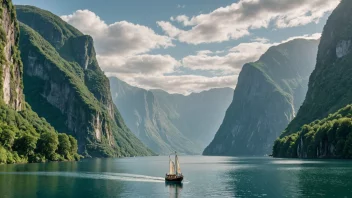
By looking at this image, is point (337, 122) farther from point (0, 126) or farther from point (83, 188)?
point (0, 126)

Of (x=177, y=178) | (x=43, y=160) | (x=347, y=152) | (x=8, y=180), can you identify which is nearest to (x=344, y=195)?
(x=177, y=178)

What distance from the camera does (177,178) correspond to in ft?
338

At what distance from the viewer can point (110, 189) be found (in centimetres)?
8850

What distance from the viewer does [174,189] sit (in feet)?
295

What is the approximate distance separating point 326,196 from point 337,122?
5395 inches

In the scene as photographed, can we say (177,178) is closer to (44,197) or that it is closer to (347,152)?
(44,197)

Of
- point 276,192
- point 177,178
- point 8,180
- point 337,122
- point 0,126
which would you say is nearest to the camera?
point 276,192

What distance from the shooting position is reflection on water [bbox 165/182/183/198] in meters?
80.0

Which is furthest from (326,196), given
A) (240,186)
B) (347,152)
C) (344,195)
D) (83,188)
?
(347,152)

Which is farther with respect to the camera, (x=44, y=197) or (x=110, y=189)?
(x=110, y=189)

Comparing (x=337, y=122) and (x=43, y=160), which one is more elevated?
(x=337, y=122)

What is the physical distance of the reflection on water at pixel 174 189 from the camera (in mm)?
80000

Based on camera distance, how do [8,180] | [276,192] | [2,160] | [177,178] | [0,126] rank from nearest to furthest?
1. [276,192]
2. [8,180]
3. [177,178]
4. [2,160]
5. [0,126]

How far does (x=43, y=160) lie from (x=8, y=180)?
347 feet
